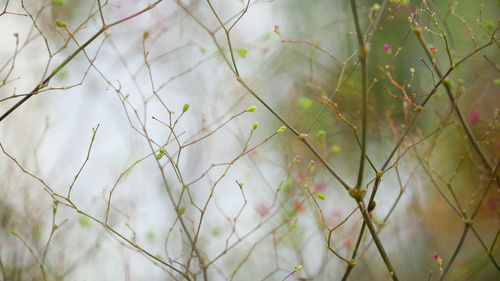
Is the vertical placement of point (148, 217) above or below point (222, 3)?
below

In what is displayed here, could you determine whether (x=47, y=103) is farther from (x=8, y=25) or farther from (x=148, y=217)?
(x=148, y=217)

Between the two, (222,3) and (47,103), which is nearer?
(47,103)

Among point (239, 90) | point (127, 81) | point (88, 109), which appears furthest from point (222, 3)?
point (88, 109)

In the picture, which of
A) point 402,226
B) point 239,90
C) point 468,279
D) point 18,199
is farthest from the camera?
point 239,90

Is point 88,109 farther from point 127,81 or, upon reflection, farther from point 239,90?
point 239,90

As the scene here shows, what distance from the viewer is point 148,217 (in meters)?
1.49

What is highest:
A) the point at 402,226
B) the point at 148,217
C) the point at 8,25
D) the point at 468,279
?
the point at 8,25

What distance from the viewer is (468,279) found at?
3.74 feet

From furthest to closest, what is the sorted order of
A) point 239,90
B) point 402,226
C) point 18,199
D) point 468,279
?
point 239,90, point 402,226, point 18,199, point 468,279

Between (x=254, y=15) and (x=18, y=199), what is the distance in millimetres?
1057

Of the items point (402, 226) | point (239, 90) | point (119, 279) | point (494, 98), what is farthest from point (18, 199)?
point (494, 98)

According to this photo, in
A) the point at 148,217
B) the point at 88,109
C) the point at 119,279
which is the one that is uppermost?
the point at 88,109

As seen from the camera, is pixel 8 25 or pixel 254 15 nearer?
pixel 8 25

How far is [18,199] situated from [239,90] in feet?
2.57
